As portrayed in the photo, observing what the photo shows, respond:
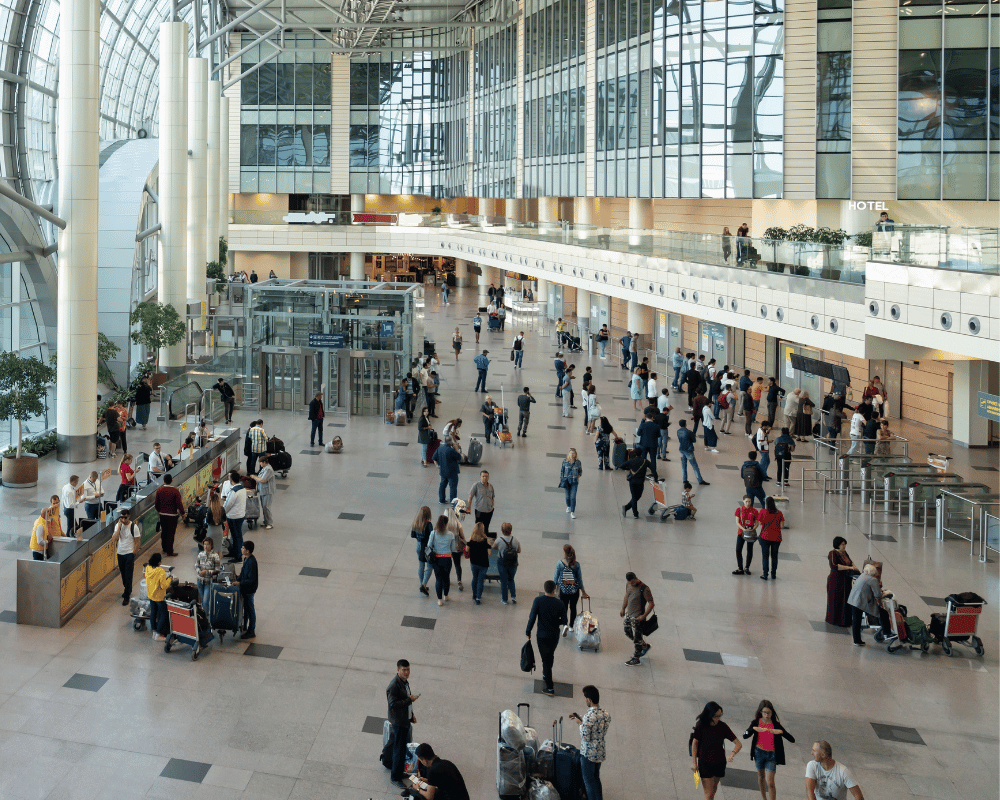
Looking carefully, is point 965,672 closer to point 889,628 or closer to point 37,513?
point 889,628

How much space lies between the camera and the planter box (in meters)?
18.2

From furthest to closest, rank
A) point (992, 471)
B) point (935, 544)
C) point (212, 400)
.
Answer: point (212, 400) < point (992, 471) < point (935, 544)

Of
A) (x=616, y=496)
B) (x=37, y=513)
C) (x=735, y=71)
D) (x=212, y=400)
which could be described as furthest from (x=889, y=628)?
(x=735, y=71)

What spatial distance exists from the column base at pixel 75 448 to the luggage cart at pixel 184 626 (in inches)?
426

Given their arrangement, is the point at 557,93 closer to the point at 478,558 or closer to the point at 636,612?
the point at 478,558

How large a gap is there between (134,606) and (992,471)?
1809 centimetres

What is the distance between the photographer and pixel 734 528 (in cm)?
1678

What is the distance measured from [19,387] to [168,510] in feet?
22.2

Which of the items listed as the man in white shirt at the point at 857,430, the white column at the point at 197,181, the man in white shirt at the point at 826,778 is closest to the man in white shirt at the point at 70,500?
the man in white shirt at the point at 826,778

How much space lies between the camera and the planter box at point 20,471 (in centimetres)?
1820

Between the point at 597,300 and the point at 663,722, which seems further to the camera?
the point at 597,300

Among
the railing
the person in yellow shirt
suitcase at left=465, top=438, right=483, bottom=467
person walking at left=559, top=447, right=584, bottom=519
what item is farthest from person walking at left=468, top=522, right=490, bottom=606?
the railing

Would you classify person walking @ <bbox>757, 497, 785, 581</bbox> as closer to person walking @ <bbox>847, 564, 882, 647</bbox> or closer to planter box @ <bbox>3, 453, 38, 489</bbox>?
person walking @ <bbox>847, 564, 882, 647</bbox>

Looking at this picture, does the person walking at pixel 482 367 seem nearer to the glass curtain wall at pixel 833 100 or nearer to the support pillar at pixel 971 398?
the glass curtain wall at pixel 833 100
